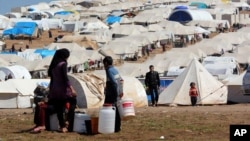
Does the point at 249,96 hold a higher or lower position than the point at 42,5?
lower

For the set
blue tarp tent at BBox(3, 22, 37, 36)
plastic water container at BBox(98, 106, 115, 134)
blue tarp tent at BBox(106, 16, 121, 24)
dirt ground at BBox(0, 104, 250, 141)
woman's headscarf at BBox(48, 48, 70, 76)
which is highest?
blue tarp tent at BBox(106, 16, 121, 24)

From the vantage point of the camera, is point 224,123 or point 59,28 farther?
point 59,28

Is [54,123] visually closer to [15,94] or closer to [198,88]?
[198,88]

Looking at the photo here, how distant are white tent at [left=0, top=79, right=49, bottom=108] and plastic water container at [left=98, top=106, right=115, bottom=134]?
41.0 feet

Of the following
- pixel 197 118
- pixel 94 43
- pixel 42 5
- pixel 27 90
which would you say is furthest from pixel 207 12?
pixel 197 118

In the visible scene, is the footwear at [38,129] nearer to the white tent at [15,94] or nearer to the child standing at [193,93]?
the child standing at [193,93]

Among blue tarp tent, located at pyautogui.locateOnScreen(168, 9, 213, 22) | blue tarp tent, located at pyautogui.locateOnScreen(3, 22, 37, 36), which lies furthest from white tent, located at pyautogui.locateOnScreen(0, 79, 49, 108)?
blue tarp tent, located at pyautogui.locateOnScreen(168, 9, 213, 22)

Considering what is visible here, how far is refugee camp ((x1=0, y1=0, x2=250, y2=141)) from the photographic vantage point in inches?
471

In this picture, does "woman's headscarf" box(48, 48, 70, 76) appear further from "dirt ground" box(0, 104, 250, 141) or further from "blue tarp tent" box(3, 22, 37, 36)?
"blue tarp tent" box(3, 22, 37, 36)

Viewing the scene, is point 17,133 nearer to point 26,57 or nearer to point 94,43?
point 26,57

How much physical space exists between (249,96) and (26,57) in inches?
1041

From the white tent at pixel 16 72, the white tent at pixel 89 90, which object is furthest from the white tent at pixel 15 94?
the white tent at pixel 16 72

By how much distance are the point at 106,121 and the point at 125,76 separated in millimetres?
12541

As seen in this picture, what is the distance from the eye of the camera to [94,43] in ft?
192
